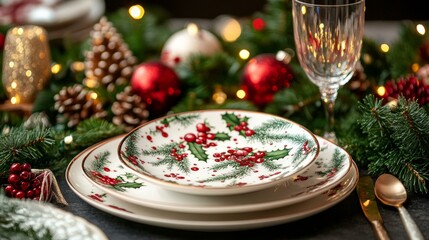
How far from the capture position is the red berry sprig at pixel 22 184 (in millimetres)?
761

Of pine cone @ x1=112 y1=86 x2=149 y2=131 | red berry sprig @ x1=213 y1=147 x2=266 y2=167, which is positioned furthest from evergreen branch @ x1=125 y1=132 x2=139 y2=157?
pine cone @ x1=112 y1=86 x2=149 y2=131

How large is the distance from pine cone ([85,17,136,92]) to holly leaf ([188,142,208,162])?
0.38 metres

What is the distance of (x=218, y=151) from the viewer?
84 cm

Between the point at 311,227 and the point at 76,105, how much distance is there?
523 mm

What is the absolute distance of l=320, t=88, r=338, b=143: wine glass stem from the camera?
918 mm

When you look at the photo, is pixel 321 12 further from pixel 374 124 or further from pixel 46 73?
pixel 46 73

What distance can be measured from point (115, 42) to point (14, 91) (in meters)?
0.23

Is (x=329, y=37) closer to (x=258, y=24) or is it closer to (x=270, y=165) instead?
(x=270, y=165)

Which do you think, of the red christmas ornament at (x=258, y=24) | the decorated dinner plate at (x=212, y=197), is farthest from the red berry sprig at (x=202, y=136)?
the red christmas ornament at (x=258, y=24)

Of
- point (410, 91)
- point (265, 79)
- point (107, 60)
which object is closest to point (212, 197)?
point (410, 91)

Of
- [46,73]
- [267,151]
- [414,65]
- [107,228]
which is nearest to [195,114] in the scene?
[267,151]

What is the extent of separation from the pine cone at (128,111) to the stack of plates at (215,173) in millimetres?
203

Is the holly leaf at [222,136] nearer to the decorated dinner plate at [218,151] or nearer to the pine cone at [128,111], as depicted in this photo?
the decorated dinner plate at [218,151]

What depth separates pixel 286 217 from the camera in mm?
686
